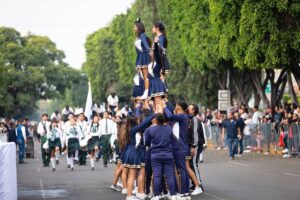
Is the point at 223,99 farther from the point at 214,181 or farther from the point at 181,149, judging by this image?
the point at 181,149

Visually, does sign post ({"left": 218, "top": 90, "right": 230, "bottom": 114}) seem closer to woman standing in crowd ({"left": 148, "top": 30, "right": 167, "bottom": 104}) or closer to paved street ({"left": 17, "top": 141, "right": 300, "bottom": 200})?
paved street ({"left": 17, "top": 141, "right": 300, "bottom": 200})

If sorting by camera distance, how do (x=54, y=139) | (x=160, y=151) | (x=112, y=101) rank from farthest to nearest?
(x=112, y=101), (x=54, y=139), (x=160, y=151)

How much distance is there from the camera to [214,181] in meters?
25.0

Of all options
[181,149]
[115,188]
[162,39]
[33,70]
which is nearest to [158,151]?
[181,149]

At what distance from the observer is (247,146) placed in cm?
4425

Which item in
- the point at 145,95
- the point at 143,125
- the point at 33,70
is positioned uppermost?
the point at 33,70

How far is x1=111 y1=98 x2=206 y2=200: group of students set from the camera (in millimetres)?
18547

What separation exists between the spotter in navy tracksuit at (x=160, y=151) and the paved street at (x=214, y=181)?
72.8 inches

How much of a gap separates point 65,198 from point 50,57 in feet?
343

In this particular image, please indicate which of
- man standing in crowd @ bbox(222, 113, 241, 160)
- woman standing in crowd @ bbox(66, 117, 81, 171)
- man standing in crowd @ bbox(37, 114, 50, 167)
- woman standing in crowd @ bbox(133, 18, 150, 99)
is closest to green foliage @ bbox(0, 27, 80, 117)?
man standing in crowd @ bbox(222, 113, 241, 160)

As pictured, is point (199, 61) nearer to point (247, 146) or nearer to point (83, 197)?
point (247, 146)

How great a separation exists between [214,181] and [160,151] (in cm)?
675

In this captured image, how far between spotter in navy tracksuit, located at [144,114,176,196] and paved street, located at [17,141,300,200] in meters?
1.85

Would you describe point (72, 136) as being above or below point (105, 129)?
below
